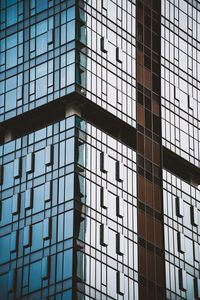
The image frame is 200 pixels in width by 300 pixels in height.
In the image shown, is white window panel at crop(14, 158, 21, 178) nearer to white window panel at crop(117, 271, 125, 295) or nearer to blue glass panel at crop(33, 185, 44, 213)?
blue glass panel at crop(33, 185, 44, 213)

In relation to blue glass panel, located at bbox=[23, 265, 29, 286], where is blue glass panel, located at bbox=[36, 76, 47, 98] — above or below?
above

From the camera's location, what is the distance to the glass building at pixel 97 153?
101250 mm

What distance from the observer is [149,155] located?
114 meters

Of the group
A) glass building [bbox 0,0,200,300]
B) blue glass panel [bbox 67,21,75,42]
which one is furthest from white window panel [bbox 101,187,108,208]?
blue glass panel [bbox 67,21,75,42]

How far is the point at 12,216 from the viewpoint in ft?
346

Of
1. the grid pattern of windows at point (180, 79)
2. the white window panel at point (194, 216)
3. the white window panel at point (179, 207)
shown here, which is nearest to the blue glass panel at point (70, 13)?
the grid pattern of windows at point (180, 79)

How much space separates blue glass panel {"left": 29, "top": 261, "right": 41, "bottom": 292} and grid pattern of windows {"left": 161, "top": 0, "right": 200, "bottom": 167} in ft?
74.0

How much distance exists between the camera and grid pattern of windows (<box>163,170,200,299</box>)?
363 feet

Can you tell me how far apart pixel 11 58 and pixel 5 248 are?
68.5 feet

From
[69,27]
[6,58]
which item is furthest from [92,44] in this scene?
[6,58]

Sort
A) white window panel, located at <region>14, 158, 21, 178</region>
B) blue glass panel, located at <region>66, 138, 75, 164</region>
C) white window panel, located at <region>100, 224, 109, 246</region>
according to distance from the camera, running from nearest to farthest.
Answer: white window panel, located at <region>100, 224, 109, 246</region>, blue glass panel, located at <region>66, 138, 75, 164</region>, white window panel, located at <region>14, 158, 21, 178</region>

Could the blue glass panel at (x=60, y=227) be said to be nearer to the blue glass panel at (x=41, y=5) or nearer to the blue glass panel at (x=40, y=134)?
the blue glass panel at (x=40, y=134)

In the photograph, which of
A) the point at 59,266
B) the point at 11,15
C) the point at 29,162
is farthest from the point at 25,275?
the point at 11,15

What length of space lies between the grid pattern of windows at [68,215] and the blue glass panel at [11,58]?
9059mm
